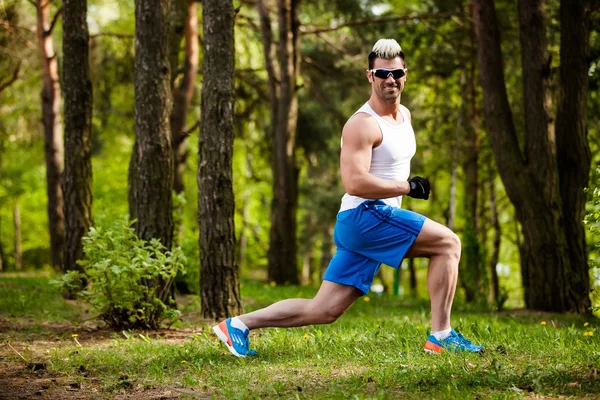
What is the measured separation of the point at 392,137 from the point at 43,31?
44.9 feet

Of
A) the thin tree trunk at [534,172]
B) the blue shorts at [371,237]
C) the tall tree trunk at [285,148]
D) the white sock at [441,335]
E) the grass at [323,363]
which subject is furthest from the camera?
the tall tree trunk at [285,148]

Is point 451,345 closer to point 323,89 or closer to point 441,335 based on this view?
point 441,335

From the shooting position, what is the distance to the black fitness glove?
5379 millimetres

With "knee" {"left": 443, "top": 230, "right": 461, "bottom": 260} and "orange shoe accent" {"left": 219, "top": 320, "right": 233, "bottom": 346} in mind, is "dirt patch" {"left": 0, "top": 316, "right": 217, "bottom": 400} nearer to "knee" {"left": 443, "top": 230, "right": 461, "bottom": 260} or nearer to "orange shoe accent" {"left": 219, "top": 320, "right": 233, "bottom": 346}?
"orange shoe accent" {"left": 219, "top": 320, "right": 233, "bottom": 346}

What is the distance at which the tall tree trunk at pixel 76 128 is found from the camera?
10.9m

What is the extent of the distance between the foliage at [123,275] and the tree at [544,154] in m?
5.88

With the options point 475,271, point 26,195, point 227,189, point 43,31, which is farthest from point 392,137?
point 26,195

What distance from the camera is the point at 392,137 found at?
5.56 metres

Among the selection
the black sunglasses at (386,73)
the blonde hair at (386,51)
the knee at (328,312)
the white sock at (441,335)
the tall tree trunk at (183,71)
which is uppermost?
the tall tree trunk at (183,71)

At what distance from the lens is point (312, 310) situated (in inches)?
225

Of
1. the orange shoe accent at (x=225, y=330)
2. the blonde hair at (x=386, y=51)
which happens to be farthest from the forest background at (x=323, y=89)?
the blonde hair at (x=386, y=51)

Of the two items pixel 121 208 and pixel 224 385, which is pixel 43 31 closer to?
pixel 224 385

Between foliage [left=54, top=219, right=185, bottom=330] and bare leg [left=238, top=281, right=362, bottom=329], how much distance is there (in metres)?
2.00

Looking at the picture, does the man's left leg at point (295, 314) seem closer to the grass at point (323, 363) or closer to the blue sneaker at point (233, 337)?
the blue sneaker at point (233, 337)
